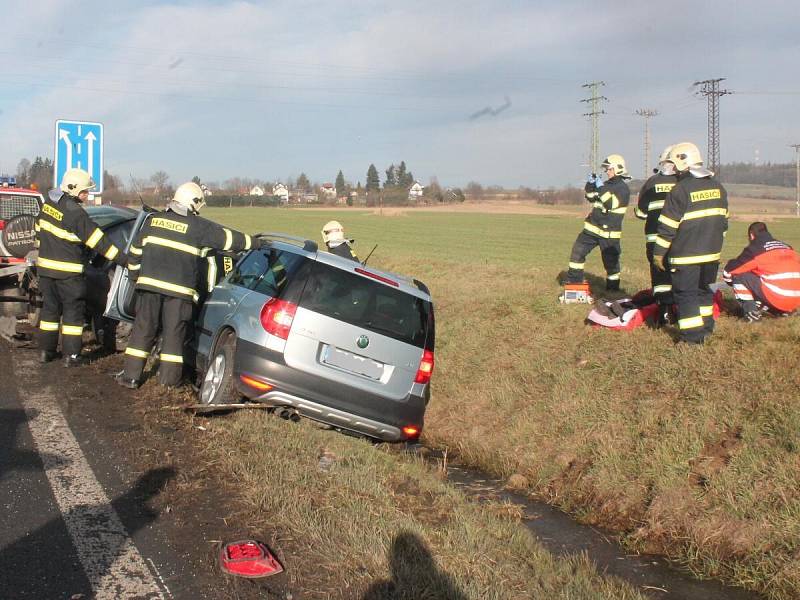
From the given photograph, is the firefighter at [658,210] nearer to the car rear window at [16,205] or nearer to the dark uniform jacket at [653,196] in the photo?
the dark uniform jacket at [653,196]

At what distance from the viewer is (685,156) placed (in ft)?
26.0

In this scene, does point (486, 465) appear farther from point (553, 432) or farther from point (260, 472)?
point (260, 472)

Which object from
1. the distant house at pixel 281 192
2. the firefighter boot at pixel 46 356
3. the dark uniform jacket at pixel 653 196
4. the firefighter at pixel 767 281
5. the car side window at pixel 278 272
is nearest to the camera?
the car side window at pixel 278 272

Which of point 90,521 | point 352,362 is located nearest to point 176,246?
point 352,362

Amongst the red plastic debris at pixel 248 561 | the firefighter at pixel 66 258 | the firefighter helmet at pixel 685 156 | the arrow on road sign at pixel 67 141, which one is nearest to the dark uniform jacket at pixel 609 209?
the firefighter helmet at pixel 685 156

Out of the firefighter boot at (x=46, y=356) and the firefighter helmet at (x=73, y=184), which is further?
the firefighter boot at (x=46, y=356)

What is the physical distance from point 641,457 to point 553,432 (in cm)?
118

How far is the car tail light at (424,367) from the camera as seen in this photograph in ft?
23.5

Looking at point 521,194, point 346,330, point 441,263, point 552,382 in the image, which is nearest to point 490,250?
point 441,263

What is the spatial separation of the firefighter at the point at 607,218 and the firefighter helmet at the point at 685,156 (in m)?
3.52

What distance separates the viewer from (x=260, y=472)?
17.8ft

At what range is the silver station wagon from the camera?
6.73 m

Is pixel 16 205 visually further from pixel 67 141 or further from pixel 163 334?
pixel 163 334

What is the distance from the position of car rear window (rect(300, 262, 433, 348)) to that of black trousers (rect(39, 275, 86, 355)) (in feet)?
12.7
